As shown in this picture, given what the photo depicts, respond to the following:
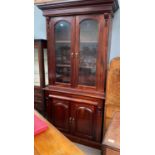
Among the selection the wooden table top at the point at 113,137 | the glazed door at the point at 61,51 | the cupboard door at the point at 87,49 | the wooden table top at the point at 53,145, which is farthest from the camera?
the glazed door at the point at 61,51

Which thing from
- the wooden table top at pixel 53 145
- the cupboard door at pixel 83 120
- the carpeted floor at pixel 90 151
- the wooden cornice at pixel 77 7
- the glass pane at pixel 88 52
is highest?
the wooden cornice at pixel 77 7

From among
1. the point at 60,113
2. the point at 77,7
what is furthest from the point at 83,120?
the point at 77,7

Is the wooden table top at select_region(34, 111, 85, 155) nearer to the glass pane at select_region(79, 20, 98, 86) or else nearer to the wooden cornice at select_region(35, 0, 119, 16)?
the glass pane at select_region(79, 20, 98, 86)

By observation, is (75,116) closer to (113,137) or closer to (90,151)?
(90,151)

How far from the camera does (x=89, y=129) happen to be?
2141mm

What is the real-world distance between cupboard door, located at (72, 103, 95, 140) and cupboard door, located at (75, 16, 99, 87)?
1.07ft

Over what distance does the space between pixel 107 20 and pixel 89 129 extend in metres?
1.46

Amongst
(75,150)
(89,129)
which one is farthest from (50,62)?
(75,150)

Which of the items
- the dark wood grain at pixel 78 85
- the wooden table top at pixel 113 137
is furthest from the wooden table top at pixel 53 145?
the dark wood grain at pixel 78 85

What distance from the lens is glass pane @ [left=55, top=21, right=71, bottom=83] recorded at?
2.11 m

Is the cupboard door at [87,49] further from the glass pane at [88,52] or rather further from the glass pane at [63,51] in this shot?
the glass pane at [63,51]

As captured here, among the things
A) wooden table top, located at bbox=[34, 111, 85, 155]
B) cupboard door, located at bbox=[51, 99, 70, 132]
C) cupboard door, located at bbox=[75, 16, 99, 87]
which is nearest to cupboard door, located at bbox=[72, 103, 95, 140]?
cupboard door, located at bbox=[51, 99, 70, 132]

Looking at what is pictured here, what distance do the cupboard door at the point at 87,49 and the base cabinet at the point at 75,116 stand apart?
31 centimetres

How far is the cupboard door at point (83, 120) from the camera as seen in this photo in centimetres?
209
